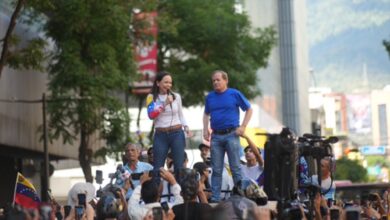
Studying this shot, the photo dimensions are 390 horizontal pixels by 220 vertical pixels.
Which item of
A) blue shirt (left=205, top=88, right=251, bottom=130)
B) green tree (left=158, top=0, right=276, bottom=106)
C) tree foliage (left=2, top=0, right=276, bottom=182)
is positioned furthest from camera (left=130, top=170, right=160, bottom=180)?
green tree (left=158, top=0, right=276, bottom=106)

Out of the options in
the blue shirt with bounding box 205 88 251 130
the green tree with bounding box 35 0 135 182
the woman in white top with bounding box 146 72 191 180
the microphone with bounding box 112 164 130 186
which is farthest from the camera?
the green tree with bounding box 35 0 135 182

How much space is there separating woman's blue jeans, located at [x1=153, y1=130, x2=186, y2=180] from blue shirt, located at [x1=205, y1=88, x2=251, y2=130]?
49 cm

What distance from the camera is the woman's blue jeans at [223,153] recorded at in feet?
57.7

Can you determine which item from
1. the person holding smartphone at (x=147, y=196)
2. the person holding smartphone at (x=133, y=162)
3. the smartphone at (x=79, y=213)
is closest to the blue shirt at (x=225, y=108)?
the person holding smartphone at (x=133, y=162)

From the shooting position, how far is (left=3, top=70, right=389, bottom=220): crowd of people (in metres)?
14.3

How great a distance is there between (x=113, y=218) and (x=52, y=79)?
31478mm

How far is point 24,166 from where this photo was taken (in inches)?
2307

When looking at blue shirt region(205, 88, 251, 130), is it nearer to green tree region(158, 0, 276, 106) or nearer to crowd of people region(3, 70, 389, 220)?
crowd of people region(3, 70, 389, 220)

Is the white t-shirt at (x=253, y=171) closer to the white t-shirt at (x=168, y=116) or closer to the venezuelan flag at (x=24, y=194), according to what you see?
the white t-shirt at (x=168, y=116)

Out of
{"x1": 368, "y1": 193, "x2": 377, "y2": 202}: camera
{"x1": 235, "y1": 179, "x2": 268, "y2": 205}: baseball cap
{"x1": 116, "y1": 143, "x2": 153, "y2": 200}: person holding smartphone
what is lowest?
{"x1": 368, "y1": 193, "x2": 377, "y2": 202}: camera

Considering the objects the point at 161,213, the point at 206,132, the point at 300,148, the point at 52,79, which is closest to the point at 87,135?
the point at 52,79

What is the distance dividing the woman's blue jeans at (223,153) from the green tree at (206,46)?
1365 inches

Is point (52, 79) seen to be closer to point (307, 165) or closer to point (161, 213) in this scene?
point (307, 165)

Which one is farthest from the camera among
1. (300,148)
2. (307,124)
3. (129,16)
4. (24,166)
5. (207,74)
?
(307,124)
